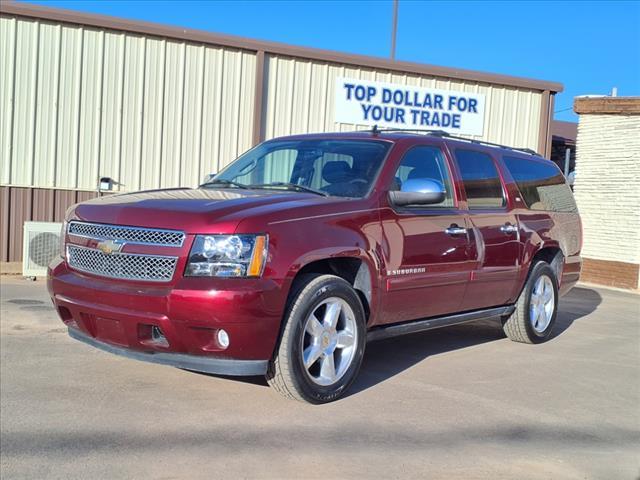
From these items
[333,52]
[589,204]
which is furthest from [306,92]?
[589,204]

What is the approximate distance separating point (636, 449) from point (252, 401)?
2470 mm

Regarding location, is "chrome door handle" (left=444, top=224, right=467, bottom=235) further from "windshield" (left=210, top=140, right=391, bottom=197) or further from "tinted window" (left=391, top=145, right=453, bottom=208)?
"windshield" (left=210, top=140, right=391, bottom=197)

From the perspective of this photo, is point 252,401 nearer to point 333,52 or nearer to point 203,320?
point 203,320

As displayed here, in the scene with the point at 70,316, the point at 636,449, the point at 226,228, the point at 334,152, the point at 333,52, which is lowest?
the point at 636,449

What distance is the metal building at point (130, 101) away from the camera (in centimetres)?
1035

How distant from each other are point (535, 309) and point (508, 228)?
1.15 meters

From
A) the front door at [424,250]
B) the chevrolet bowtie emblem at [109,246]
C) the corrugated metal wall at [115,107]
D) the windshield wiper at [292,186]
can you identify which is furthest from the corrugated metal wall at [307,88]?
the chevrolet bowtie emblem at [109,246]

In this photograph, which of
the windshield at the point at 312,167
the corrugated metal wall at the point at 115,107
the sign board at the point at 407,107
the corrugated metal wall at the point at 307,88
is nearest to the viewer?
the windshield at the point at 312,167

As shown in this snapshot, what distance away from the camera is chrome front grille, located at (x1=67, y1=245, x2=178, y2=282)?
415cm

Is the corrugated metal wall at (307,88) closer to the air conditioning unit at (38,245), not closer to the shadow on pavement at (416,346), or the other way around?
the air conditioning unit at (38,245)

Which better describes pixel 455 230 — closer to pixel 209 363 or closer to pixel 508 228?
pixel 508 228

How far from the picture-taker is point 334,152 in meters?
5.60

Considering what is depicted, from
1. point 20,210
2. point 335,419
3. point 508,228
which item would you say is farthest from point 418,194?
point 20,210

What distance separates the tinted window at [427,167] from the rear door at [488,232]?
218 millimetres
